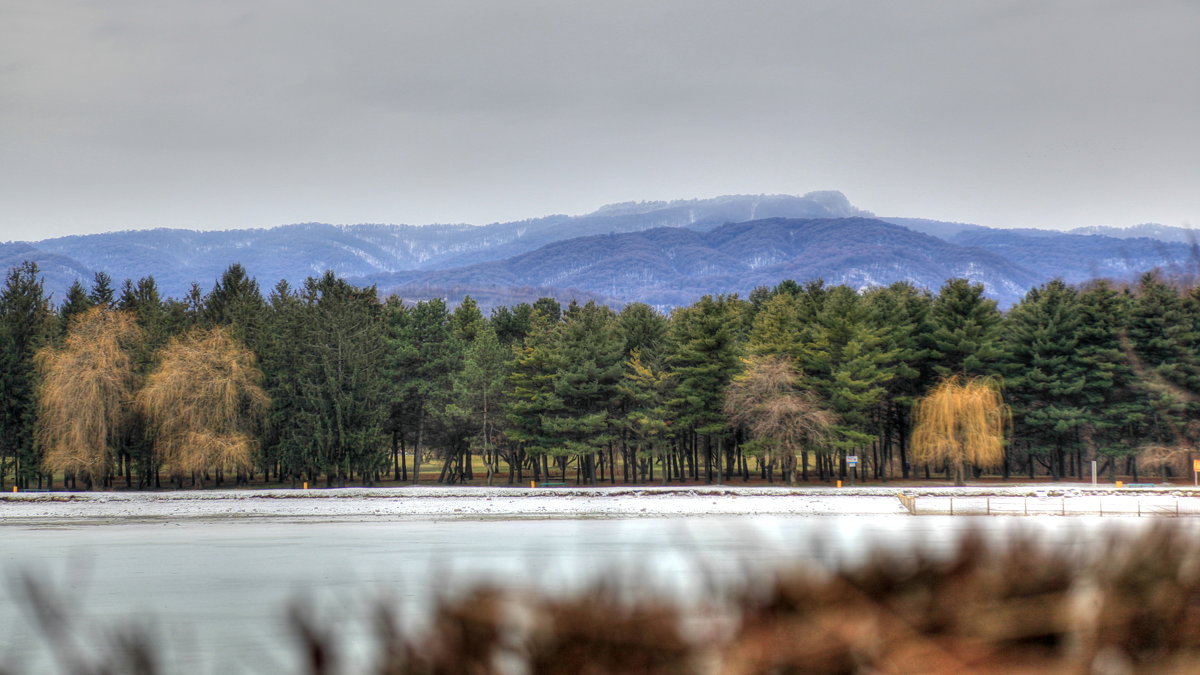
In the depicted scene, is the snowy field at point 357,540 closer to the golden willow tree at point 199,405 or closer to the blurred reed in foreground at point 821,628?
the blurred reed in foreground at point 821,628

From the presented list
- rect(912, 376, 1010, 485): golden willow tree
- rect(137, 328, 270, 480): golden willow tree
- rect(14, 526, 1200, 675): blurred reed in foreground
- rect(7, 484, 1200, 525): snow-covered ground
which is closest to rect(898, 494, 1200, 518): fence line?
rect(7, 484, 1200, 525): snow-covered ground

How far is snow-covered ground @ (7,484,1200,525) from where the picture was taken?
175 ft

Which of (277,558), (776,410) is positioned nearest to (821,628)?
(277,558)

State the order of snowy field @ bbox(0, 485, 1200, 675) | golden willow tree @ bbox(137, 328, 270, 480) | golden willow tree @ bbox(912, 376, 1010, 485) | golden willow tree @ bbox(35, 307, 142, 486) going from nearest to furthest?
1. snowy field @ bbox(0, 485, 1200, 675)
2. golden willow tree @ bbox(912, 376, 1010, 485)
3. golden willow tree @ bbox(35, 307, 142, 486)
4. golden willow tree @ bbox(137, 328, 270, 480)

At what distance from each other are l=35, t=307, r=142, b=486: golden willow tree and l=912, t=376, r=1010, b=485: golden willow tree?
45161mm

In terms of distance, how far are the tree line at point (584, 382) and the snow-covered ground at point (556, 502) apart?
2.40m

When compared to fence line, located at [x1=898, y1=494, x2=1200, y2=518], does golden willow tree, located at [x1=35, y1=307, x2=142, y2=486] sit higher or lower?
higher

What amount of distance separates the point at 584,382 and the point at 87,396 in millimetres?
27349

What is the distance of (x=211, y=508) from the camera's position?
58312 mm

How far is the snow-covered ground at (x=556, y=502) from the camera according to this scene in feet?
175

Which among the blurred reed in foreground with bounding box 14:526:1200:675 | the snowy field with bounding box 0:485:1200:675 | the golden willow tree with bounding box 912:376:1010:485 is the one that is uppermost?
the blurred reed in foreground with bounding box 14:526:1200:675

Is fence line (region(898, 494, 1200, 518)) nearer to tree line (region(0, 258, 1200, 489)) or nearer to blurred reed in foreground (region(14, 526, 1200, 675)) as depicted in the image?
tree line (region(0, 258, 1200, 489))

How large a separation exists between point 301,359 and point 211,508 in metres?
11.7

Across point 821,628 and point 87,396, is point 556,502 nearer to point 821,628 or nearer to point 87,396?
point 87,396
